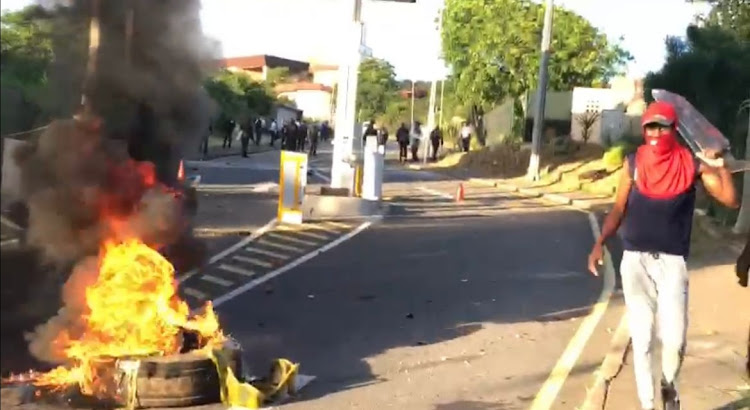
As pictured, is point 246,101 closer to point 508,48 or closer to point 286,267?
point 508,48

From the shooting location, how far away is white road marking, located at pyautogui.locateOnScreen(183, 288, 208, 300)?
10.6m

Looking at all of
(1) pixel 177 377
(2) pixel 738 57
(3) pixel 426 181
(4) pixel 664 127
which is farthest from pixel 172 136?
(3) pixel 426 181

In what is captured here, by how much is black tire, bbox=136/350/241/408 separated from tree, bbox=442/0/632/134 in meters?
41.7

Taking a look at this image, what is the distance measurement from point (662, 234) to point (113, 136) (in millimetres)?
3720

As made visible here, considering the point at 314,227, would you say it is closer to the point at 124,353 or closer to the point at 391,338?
the point at 391,338

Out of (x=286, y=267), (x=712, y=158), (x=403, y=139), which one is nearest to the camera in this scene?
(x=712, y=158)

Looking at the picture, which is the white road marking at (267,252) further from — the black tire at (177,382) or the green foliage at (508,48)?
the green foliage at (508,48)

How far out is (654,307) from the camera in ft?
20.2

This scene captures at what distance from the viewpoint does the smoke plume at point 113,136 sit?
674 centimetres

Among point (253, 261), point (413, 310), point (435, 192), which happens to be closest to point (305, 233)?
point (253, 261)

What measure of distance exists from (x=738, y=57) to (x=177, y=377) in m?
21.2

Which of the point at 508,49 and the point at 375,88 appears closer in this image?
the point at 508,49

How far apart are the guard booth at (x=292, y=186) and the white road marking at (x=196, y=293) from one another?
6.61 m

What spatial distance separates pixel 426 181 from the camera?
110 feet
